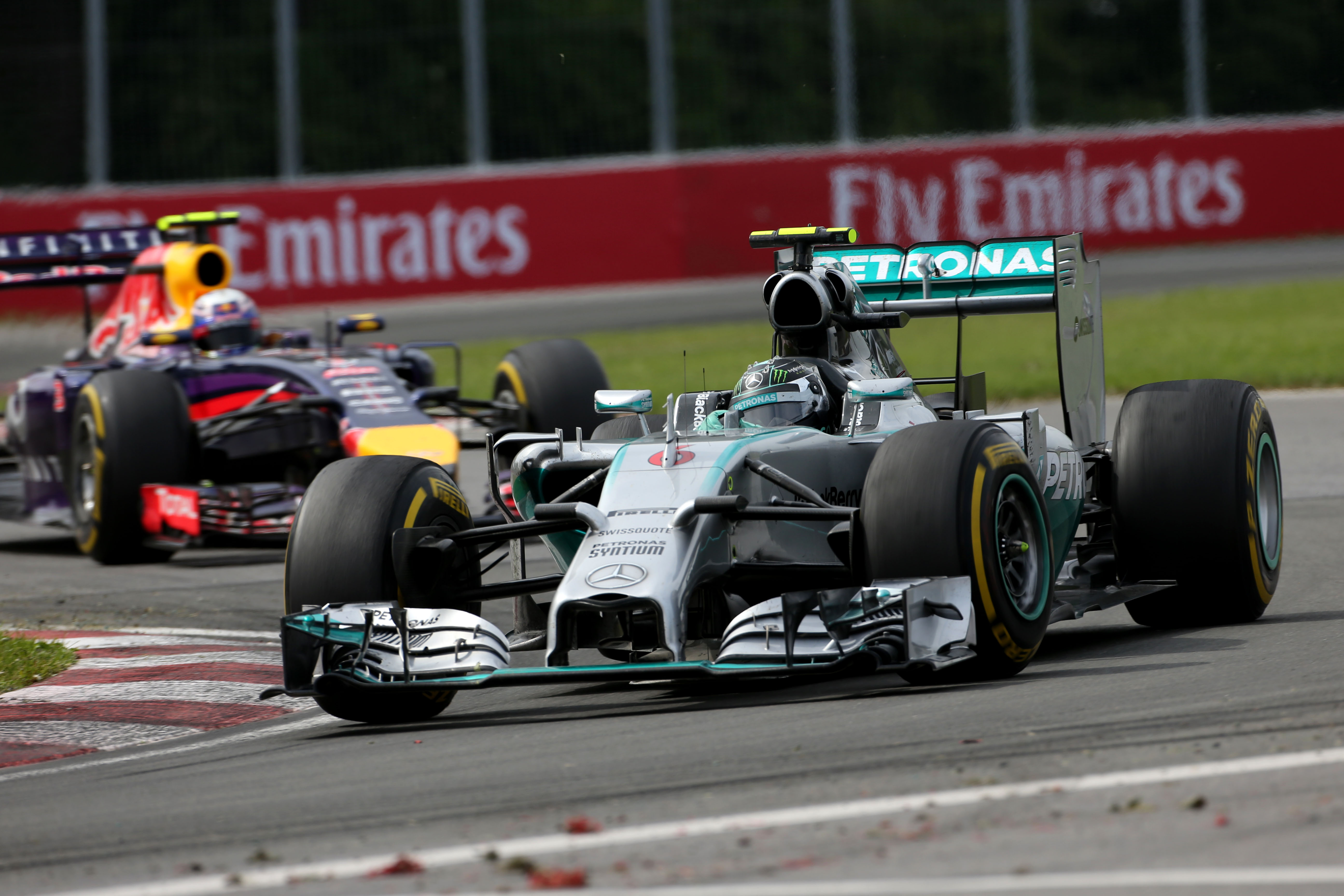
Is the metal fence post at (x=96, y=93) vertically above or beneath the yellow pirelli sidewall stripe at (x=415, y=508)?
above

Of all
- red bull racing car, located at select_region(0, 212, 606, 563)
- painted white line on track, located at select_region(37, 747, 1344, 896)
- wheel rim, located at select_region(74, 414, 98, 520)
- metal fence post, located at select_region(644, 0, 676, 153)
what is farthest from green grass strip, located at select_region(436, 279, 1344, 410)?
painted white line on track, located at select_region(37, 747, 1344, 896)

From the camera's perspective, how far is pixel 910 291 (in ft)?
30.8

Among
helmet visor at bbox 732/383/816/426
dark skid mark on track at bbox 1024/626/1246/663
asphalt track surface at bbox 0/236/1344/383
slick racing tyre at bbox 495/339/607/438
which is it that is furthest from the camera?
asphalt track surface at bbox 0/236/1344/383

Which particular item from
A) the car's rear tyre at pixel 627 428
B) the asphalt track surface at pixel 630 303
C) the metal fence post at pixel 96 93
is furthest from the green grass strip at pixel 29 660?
the metal fence post at pixel 96 93

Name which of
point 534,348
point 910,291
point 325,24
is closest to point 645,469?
point 910,291

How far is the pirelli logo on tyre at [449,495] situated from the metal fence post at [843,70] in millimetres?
22867

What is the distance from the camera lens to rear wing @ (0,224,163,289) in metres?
13.9

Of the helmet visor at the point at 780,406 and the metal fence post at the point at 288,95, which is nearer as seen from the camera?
the helmet visor at the point at 780,406

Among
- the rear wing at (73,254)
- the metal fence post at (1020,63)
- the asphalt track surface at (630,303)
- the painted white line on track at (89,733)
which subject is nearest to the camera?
the painted white line on track at (89,733)

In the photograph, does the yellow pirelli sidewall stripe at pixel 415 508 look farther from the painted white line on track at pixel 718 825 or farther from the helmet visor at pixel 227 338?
the helmet visor at pixel 227 338

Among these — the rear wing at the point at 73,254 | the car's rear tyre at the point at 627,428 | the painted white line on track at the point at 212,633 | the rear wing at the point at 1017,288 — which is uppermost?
the rear wing at the point at 73,254

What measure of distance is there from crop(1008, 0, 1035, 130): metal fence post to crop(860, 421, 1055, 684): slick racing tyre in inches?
933

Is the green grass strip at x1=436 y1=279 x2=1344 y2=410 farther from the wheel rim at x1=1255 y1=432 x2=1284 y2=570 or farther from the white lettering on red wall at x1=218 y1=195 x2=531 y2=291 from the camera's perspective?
the wheel rim at x1=1255 y1=432 x2=1284 y2=570

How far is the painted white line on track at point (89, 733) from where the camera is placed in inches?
278
